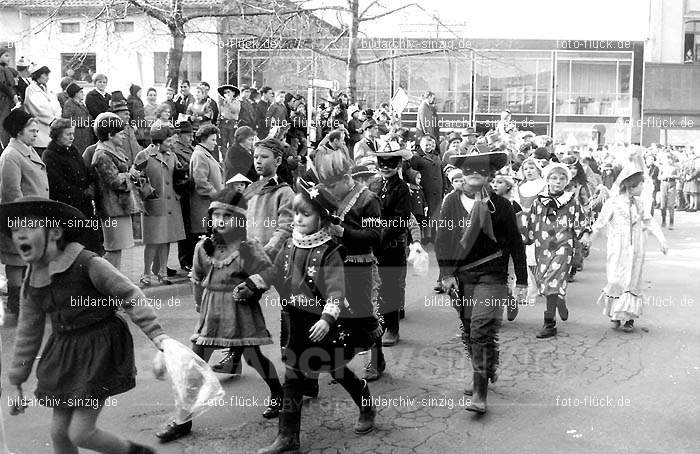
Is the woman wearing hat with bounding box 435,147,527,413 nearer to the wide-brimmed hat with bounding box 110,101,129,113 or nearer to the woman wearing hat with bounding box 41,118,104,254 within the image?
the woman wearing hat with bounding box 41,118,104,254

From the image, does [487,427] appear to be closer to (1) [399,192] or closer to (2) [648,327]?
(1) [399,192]

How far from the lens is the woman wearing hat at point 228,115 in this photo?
1616 centimetres

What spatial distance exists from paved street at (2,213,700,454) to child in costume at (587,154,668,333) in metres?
0.33

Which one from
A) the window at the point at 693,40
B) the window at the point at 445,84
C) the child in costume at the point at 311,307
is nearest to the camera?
the child in costume at the point at 311,307

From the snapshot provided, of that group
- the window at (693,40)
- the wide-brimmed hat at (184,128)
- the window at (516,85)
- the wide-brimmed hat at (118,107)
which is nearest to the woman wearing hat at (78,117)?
the wide-brimmed hat at (118,107)

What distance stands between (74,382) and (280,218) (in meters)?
2.27

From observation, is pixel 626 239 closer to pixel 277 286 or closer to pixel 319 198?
pixel 277 286

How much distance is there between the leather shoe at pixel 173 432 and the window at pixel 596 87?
4107cm

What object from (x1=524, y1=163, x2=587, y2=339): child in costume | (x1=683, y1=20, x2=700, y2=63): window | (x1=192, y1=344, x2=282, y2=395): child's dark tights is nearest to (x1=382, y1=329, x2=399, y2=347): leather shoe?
(x1=524, y1=163, x2=587, y2=339): child in costume

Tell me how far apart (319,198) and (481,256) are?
5.39 ft

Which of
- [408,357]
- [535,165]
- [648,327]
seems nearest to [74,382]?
[408,357]

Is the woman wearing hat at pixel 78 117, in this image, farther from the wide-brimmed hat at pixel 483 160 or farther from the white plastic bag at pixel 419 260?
the wide-brimmed hat at pixel 483 160

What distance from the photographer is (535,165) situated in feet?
34.2

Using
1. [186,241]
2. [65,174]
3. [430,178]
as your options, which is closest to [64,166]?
[65,174]
